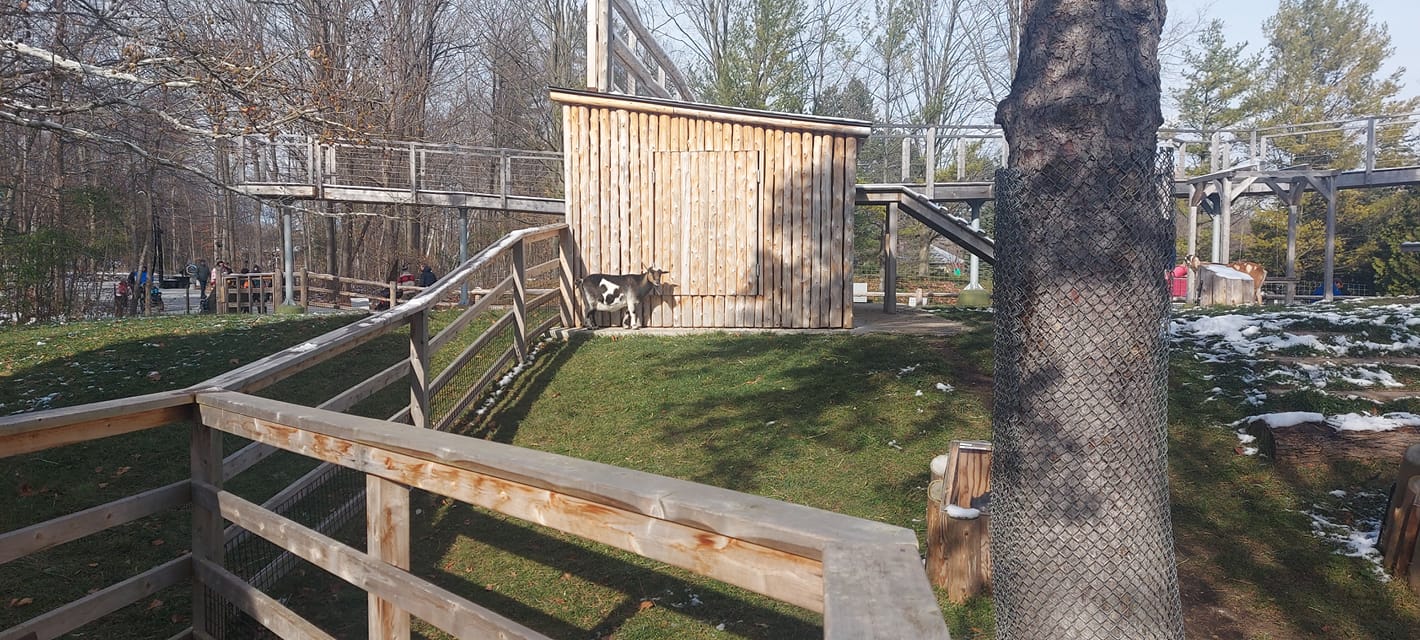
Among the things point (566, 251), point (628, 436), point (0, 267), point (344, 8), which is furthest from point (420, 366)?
point (344, 8)

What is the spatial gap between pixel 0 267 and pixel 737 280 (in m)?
12.6

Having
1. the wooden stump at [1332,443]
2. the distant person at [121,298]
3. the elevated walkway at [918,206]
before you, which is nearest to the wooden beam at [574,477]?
the wooden stump at [1332,443]

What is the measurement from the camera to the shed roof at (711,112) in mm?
10953

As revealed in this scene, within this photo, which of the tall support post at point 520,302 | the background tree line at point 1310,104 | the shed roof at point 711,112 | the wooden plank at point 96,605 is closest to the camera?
the wooden plank at point 96,605

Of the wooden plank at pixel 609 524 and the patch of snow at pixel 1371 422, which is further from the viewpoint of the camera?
the patch of snow at pixel 1371 422

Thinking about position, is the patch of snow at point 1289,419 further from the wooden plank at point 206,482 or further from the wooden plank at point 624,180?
the wooden plank at point 624,180

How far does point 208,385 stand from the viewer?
11.4ft

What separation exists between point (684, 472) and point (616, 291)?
5.06m

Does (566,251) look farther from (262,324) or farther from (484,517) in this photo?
(484,517)

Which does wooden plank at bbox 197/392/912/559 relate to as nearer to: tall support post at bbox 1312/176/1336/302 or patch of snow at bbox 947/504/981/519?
patch of snow at bbox 947/504/981/519

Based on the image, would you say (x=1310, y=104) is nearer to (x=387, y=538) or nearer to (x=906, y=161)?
(x=906, y=161)

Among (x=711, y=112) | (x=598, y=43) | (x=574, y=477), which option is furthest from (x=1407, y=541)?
(x=598, y=43)

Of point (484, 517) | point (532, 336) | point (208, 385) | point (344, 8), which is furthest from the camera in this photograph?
point (344, 8)

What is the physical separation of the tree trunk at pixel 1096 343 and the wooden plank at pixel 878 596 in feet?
6.54
